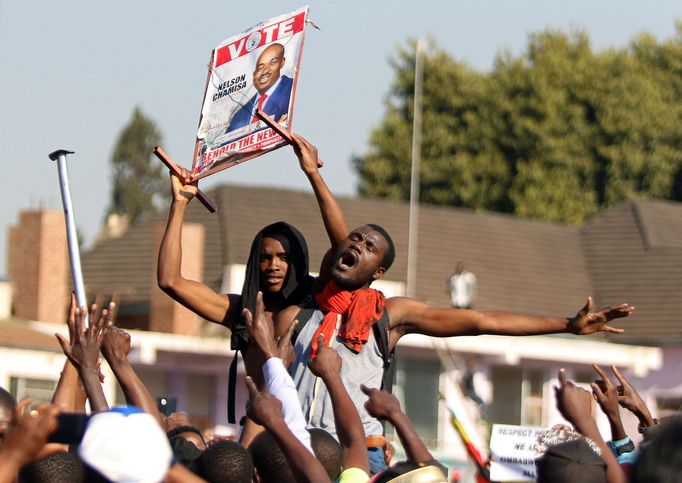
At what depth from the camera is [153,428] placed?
3.99 m

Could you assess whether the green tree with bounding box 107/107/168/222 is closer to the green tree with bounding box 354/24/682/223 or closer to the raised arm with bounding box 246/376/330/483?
the green tree with bounding box 354/24/682/223

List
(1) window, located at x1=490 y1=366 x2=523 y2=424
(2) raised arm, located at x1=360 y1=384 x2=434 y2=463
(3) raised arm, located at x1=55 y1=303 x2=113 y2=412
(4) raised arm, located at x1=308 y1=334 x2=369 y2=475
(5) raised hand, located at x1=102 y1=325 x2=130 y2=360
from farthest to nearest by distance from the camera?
(1) window, located at x1=490 y1=366 x2=523 y2=424 < (5) raised hand, located at x1=102 y1=325 x2=130 y2=360 < (3) raised arm, located at x1=55 y1=303 x2=113 y2=412 < (4) raised arm, located at x1=308 y1=334 x2=369 y2=475 < (2) raised arm, located at x1=360 y1=384 x2=434 y2=463

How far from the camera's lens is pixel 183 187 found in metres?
7.28

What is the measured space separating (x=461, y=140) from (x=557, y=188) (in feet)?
10.6

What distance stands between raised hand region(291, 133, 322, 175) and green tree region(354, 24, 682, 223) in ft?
132

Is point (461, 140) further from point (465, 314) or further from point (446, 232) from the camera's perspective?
point (465, 314)

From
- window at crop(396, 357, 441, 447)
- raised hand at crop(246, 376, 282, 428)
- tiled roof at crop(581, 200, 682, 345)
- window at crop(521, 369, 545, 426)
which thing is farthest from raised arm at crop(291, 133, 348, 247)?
tiled roof at crop(581, 200, 682, 345)

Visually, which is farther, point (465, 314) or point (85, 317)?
point (465, 314)

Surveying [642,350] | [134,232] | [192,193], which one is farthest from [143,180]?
[192,193]

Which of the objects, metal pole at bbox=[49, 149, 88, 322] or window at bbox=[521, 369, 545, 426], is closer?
metal pole at bbox=[49, 149, 88, 322]

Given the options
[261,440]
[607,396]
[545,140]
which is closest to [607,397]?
[607,396]

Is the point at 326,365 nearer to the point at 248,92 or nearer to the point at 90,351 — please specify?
the point at 90,351

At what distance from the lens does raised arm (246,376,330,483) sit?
479 cm

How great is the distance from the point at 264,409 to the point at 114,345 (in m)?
1.15
